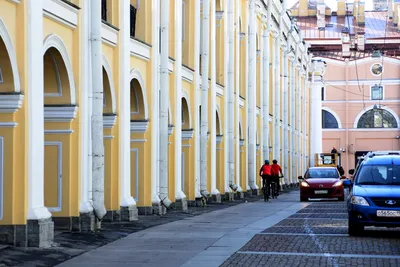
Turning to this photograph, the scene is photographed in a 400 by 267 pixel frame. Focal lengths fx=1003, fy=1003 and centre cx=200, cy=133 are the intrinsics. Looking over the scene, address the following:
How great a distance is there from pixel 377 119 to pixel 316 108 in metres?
10.4

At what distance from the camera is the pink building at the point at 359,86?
8969 cm

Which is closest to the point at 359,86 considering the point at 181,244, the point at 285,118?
the point at 285,118

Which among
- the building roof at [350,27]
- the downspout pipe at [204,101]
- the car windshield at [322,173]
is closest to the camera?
the downspout pipe at [204,101]

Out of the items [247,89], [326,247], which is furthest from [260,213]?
[247,89]

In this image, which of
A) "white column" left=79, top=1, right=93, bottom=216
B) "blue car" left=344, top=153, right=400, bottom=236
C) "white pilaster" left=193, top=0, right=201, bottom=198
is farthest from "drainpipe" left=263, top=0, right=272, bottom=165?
"white column" left=79, top=1, right=93, bottom=216

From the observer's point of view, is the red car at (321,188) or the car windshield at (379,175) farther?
the red car at (321,188)

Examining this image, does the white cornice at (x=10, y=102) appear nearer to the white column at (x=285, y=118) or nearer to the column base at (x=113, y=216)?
the column base at (x=113, y=216)

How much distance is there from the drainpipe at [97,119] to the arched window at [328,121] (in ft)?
243

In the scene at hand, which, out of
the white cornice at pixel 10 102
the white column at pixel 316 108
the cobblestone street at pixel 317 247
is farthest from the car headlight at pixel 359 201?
the white column at pixel 316 108

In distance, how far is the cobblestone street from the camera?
13.4 m

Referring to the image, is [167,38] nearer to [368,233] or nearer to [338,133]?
[368,233]

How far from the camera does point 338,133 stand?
302 ft

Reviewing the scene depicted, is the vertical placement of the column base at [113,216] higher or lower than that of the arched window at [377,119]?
lower

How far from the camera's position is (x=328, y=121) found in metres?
92.4
